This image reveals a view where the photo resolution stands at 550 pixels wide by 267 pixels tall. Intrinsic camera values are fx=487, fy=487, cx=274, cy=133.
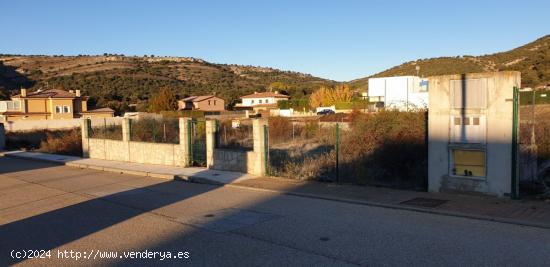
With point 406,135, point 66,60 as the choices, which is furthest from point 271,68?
point 406,135

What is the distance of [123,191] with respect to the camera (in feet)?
46.9

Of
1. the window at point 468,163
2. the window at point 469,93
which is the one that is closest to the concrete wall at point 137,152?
the window at point 468,163

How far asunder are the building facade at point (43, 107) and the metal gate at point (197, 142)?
5201 centimetres

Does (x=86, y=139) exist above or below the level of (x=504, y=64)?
below

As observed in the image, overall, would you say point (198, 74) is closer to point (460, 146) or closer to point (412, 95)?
point (412, 95)

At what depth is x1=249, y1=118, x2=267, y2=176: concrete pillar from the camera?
52.0 ft

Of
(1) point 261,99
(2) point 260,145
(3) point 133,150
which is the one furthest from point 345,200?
(1) point 261,99

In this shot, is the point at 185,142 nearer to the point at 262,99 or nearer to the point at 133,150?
the point at 133,150

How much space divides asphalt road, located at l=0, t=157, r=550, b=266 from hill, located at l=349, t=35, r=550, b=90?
53428mm

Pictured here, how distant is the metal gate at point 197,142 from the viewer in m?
19.3

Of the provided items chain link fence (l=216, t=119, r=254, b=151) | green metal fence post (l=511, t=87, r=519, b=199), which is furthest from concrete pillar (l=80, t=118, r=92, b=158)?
green metal fence post (l=511, t=87, r=519, b=199)

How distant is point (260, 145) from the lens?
16.0 m

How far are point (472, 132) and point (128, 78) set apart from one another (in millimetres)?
104745

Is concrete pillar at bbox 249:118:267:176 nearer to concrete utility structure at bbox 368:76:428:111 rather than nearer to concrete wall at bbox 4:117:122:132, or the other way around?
concrete wall at bbox 4:117:122:132
